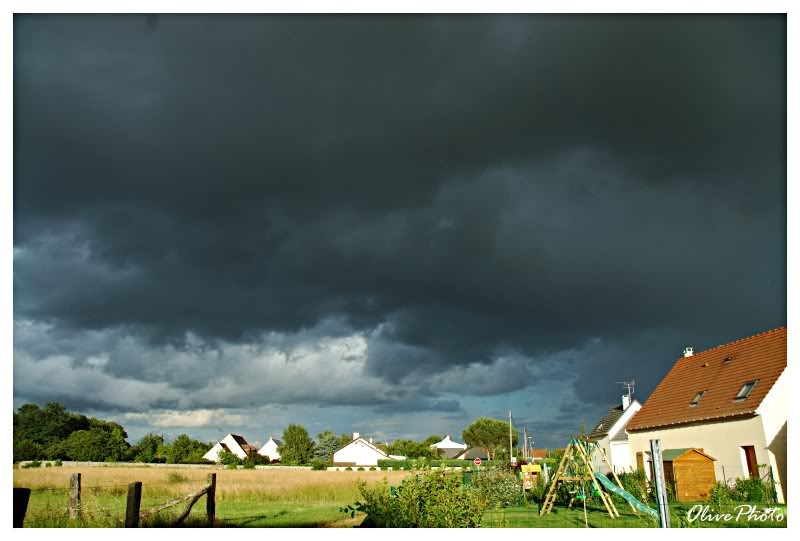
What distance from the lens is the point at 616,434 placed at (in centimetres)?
4897

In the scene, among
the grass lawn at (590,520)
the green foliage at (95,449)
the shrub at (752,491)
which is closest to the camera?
the grass lawn at (590,520)

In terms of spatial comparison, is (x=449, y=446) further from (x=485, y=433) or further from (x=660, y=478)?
(x=660, y=478)

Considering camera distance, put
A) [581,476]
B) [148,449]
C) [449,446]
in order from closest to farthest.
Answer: [581,476]
[148,449]
[449,446]

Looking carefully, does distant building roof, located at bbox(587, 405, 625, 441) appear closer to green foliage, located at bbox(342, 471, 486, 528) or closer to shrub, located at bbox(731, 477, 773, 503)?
shrub, located at bbox(731, 477, 773, 503)

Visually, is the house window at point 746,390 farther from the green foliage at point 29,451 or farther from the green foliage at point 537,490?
the green foliage at point 29,451

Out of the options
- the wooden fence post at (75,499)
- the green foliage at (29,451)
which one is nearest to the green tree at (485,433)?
the green foliage at (29,451)

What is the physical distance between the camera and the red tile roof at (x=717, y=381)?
24603 mm

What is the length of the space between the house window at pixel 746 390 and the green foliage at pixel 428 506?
19109 mm

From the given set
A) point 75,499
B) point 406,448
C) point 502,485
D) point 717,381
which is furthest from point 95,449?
point 406,448

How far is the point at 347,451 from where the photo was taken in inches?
3996

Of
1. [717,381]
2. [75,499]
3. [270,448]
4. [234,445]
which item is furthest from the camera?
[270,448]

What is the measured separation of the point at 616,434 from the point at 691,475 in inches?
1050
